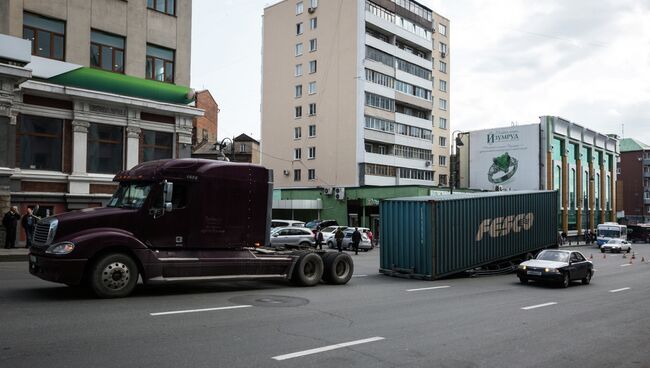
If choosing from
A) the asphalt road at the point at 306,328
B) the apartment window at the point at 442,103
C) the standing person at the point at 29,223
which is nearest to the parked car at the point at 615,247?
the apartment window at the point at 442,103

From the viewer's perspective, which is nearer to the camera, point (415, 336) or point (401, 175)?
point (415, 336)

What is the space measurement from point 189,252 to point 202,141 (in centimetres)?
6640

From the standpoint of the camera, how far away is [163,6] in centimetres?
3008

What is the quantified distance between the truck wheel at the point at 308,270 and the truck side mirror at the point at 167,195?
4089 mm

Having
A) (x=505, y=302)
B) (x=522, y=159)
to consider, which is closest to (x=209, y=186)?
(x=505, y=302)

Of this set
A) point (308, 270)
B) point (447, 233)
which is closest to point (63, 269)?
point (308, 270)

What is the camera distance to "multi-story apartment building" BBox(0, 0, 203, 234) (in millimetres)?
23672

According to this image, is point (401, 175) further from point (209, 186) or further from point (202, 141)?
point (209, 186)

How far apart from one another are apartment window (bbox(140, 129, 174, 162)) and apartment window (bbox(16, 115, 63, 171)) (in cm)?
411

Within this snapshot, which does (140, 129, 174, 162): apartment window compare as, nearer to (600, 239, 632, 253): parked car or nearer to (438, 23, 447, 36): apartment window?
(600, 239, 632, 253): parked car

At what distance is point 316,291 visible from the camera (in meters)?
14.3

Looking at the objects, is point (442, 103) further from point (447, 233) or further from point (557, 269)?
point (557, 269)

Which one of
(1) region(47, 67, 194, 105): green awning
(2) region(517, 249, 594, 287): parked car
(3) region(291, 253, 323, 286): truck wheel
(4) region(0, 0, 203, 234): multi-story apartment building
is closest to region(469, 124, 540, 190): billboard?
(1) region(47, 67, 194, 105): green awning

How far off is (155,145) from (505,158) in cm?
5496
